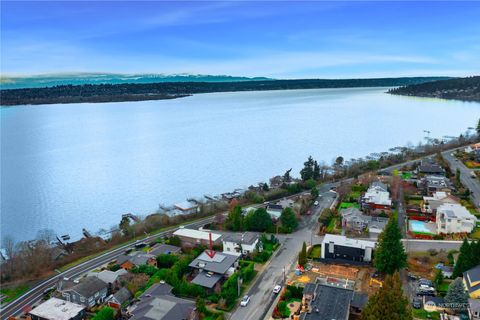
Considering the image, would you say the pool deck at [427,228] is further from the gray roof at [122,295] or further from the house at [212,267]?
the gray roof at [122,295]

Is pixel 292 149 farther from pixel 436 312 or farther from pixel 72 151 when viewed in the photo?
pixel 436 312

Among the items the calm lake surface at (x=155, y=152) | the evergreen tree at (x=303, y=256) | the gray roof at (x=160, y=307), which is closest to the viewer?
the gray roof at (x=160, y=307)

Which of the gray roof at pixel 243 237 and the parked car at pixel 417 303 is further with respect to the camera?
the gray roof at pixel 243 237

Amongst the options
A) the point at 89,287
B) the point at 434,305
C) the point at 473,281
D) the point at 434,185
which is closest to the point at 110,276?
the point at 89,287

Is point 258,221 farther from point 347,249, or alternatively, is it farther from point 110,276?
point 110,276

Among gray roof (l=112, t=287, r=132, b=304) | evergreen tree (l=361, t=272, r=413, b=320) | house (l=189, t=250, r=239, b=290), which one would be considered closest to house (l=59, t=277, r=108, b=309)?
gray roof (l=112, t=287, r=132, b=304)

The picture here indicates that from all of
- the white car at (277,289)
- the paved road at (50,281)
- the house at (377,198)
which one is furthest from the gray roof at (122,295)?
the house at (377,198)

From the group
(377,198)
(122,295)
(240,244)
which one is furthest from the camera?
(377,198)
